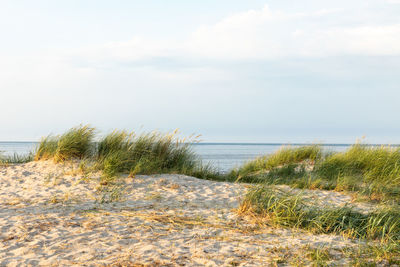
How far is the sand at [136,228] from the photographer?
3682 mm

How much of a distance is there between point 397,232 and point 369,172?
4258 millimetres

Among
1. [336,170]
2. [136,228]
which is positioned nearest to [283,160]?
[336,170]

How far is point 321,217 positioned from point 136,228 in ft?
7.03

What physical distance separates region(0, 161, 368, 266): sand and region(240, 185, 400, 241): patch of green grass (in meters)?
0.19

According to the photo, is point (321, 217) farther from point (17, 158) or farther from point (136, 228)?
point (17, 158)

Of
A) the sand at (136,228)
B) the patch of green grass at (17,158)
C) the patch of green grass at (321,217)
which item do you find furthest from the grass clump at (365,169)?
the patch of green grass at (17,158)

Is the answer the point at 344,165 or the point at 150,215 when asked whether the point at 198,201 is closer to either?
the point at 150,215

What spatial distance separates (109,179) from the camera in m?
7.07

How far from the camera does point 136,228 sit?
4516 mm

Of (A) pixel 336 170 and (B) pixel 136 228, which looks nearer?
(B) pixel 136 228

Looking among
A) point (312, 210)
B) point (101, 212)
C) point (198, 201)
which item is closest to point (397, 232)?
point (312, 210)

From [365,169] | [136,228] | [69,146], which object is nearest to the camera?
[136,228]

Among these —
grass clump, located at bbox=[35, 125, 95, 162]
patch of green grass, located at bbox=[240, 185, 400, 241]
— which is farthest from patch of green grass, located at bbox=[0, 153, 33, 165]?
patch of green grass, located at bbox=[240, 185, 400, 241]

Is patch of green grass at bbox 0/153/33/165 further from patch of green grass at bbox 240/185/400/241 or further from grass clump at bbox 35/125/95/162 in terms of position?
patch of green grass at bbox 240/185/400/241
